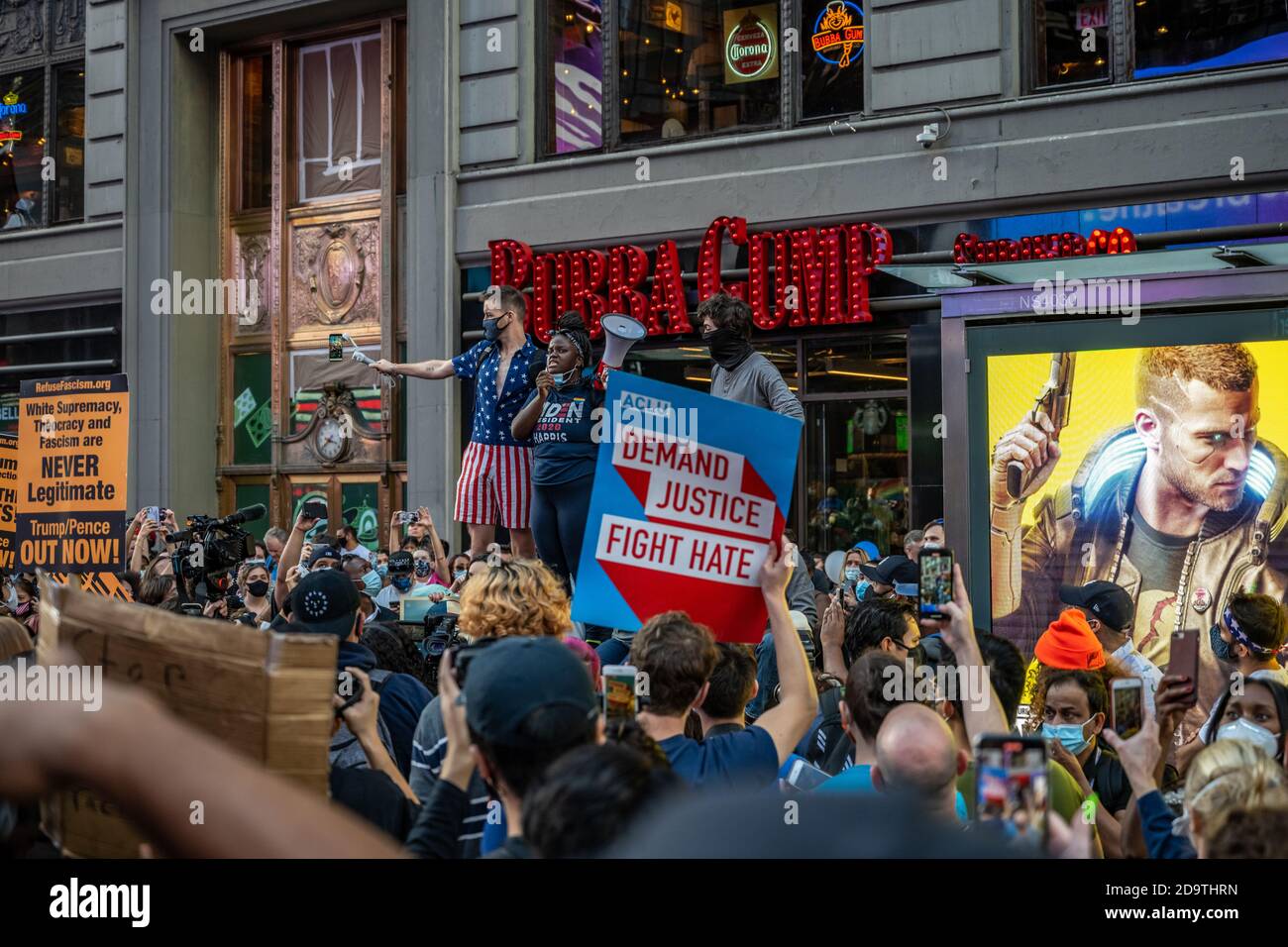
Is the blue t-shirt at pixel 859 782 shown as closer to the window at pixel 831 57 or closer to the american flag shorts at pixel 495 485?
the american flag shorts at pixel 495 485

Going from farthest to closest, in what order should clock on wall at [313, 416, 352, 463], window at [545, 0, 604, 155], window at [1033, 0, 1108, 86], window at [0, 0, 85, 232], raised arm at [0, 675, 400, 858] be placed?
window at [0, 0, 85, 232], clock on wall at [313, 416, 352, 463], window at [545, 0, 604, 155], window at [1033, 0, 1108, 86], raised arm at [0, 675, 400, 858]

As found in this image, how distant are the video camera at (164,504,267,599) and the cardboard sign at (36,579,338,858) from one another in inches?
264

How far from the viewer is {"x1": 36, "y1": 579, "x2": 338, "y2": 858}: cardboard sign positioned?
2311 mm

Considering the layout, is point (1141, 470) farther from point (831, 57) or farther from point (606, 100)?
point (606, 100)

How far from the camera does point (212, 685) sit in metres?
2.36

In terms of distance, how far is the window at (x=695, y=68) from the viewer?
15359mm

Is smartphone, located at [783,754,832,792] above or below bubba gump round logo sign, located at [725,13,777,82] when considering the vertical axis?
below

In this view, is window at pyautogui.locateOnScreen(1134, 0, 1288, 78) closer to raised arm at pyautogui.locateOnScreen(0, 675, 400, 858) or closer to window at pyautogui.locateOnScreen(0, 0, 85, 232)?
raised arm at pyautogui.locateOnScreen(0, 675, 400, 858)

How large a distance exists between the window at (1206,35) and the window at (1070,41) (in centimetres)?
36

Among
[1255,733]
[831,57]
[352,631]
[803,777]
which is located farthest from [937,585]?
[831,57]

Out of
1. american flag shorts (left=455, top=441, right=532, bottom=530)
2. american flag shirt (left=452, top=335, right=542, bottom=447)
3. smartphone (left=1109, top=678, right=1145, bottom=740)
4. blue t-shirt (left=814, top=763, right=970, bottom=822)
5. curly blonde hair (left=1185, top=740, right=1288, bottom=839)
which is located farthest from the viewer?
american flag shorts (left=455, top=441, right=532, bottom=530)

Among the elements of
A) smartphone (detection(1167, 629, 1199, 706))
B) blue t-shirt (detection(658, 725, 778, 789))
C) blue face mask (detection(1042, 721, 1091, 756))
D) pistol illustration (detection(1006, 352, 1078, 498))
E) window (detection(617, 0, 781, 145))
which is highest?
window (detection(617, 0, 781, 145))

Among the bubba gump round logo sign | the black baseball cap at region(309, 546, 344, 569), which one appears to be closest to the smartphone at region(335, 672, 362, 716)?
the black baseball cap at region(309, 546, 344, 569)

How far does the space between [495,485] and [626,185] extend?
7.86 meters
